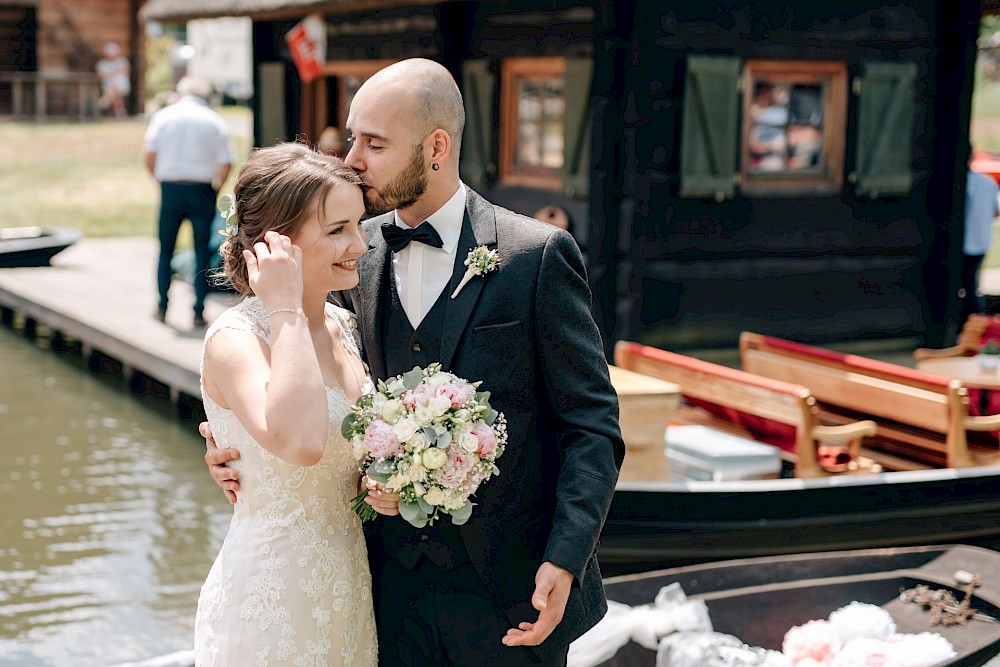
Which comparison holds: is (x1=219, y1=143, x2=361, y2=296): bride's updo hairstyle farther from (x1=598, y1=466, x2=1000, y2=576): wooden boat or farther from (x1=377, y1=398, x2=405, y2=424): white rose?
(x1=598, y1=466, x2=1000, y2=576): wooden boat

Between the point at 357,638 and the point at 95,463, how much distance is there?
6302 mm

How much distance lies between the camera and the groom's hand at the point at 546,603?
2592 millimetres

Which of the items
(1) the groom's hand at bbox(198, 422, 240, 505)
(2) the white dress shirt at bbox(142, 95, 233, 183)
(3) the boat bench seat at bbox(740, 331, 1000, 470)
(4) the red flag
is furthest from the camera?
(4) the red flag

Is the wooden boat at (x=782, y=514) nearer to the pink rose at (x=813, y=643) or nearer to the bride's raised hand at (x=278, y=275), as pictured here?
the pink rose at (x=813, y=643)

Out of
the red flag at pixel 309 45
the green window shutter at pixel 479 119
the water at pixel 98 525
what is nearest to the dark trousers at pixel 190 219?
the water at pixel 98 525

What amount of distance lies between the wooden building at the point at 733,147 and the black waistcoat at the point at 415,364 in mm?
7377

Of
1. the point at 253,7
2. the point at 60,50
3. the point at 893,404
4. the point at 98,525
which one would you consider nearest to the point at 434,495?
the point at 893,404

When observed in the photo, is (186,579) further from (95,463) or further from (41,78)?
(41,78)

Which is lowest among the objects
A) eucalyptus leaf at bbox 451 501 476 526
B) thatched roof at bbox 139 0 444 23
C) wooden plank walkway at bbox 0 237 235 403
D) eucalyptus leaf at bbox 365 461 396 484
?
wooden plank walkway at bbox 0 237 235 403

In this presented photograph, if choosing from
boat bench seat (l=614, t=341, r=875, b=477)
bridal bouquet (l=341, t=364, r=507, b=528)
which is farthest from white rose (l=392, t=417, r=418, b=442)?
boat bench seat (l=614, t=341, r=875, b=477)

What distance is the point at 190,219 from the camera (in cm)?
1045

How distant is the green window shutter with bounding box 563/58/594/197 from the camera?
10352mm

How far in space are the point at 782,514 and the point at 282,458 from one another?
3846 millimetres

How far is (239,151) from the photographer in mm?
26125
